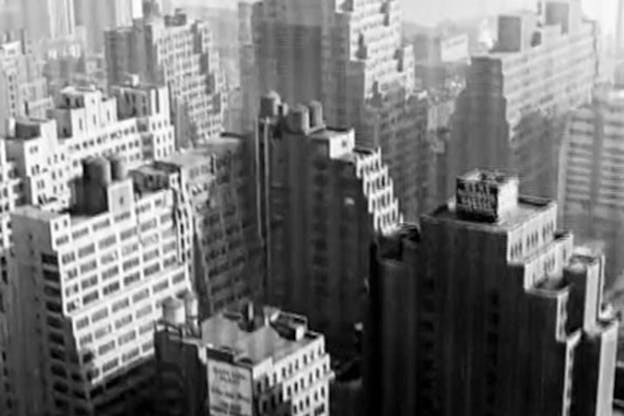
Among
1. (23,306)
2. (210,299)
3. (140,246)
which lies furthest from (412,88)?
(23,306)

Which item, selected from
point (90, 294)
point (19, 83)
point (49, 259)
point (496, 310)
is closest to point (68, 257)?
point (49, 259)

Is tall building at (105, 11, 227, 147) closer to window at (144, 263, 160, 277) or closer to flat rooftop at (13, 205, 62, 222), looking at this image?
window at (144, 263, 160, 277)

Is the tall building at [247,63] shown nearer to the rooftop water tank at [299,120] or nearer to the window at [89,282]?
the rooftop water tank at [299,120]

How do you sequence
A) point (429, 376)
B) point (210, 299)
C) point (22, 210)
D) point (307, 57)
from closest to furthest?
point (429, 376) < point (22, 210) < point (210, 299) < point (307, 57)

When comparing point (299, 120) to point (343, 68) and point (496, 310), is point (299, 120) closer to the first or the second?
point (343, 68)

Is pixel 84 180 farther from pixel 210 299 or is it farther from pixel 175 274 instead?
pixel 210 299

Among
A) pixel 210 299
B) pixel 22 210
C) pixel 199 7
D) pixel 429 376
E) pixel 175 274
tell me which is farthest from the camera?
pixel 199 7
